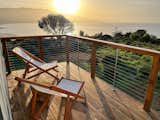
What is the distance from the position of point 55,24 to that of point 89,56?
418 inches

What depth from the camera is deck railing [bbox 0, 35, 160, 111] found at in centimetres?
266

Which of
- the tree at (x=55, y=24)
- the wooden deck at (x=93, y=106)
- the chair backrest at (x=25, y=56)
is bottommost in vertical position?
the wooden deck at (x=93, y=106)

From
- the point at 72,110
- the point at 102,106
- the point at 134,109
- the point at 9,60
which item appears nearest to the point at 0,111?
the point at 72,110

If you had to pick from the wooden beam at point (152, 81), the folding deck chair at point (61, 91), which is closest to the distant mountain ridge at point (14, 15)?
the folding deck chair at point (61, 91)

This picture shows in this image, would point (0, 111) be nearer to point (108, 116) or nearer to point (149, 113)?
point (108, 116)

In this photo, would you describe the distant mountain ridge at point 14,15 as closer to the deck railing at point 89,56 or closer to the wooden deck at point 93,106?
the deck railing at point 89,56

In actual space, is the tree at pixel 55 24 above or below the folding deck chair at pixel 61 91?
above

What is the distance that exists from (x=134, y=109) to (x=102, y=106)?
1.50 ft

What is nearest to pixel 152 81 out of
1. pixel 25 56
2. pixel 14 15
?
pixel 25 56

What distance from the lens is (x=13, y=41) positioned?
136 inches

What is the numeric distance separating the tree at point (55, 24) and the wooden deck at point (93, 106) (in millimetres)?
9932

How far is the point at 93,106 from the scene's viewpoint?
2.25m

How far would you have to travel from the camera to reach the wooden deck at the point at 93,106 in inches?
79.6

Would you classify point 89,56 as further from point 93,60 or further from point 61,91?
point 61,91
